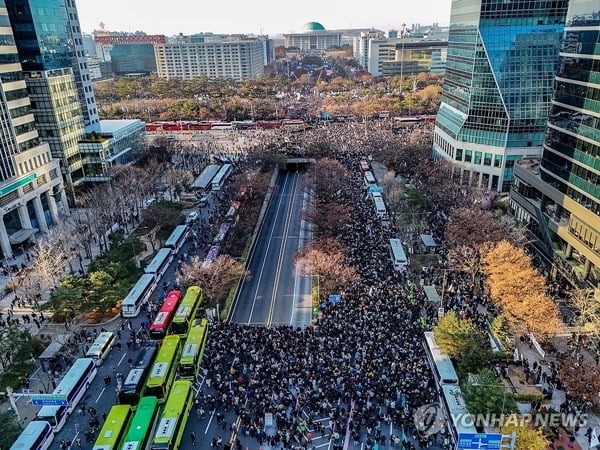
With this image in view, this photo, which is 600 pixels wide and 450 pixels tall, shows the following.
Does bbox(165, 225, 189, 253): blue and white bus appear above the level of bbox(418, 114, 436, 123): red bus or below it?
below

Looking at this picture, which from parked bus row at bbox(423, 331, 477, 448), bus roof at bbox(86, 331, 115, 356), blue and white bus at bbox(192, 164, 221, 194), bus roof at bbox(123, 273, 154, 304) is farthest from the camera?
blue and white bus at bbox(192, 164, 221, 194)

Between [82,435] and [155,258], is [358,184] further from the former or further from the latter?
[82,435]

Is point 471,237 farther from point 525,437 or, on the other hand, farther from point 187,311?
point 187,311

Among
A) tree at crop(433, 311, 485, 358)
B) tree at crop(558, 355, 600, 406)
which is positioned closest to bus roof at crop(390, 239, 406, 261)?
tree at crop(433, 311, 485, 358)

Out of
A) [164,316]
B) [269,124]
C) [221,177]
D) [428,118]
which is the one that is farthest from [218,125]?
[164,316]

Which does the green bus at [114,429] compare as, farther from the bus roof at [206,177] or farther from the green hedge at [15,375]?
the bus roof at [206,177]

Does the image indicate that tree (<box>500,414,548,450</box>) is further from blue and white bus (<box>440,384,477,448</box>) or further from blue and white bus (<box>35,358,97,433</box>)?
blue and white bus (<box>35,358,97,433</box>)

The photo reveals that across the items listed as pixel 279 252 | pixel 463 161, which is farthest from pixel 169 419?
pixel 463 161

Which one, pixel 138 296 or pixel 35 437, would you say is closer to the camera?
pixel 35 437
